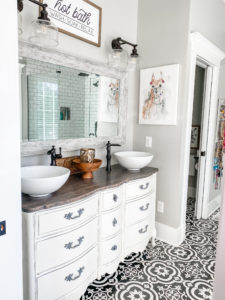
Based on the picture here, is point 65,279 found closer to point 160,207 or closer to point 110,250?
point 110,250

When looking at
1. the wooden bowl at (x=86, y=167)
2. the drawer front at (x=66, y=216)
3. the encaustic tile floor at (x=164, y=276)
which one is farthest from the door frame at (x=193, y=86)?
the drawer front at (x=66, y=216)

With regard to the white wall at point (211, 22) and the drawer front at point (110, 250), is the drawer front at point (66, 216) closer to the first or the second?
the drawer front at point (110, 250)

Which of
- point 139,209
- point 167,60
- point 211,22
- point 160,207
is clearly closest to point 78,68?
point 167,60

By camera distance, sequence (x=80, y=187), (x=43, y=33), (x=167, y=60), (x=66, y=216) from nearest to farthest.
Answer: (x=66, y=216), (x=43, y=33), (x=80, y=187), (x=167, y=60)

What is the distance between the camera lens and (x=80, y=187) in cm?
172

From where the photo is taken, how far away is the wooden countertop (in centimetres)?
138

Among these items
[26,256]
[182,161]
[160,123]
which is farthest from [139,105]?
[26,256]

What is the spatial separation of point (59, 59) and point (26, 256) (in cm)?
150

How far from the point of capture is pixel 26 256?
52.8 inches

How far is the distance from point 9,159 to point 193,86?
2.22 meters

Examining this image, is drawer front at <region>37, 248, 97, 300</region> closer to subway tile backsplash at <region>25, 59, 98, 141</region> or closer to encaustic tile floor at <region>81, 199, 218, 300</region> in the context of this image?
encaustic tile floor at <region>81, 199, 218, 300</region>

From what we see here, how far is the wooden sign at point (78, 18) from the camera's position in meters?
1.88

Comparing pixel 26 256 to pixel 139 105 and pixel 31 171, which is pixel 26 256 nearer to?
pixel 31 171

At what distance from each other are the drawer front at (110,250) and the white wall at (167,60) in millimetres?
873
